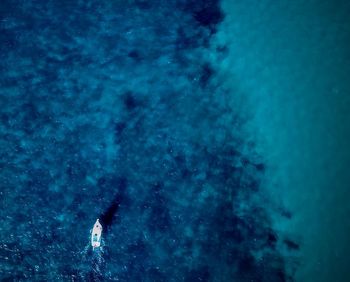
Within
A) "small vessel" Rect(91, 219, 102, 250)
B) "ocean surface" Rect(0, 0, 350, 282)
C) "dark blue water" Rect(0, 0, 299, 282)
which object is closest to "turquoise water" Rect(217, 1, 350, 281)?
"ocean surface" Rect(0, 0, 350, 282)

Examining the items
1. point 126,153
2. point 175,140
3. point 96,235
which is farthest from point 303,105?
point 96,235

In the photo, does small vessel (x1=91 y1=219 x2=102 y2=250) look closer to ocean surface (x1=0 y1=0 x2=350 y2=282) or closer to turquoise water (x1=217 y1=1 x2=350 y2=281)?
ocean surface (x1=0 y1=0 x2=350 y2=282)

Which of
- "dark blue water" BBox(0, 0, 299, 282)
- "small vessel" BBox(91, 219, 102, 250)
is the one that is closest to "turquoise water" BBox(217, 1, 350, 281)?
"dark blue water" BBox(0, 0, 299, 282)

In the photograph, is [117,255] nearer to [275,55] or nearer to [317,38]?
[275,55]

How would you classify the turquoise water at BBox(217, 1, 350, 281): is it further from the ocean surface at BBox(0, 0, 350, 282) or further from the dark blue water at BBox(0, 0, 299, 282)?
the dark blue water at BBox(0, 0, 299, 282)

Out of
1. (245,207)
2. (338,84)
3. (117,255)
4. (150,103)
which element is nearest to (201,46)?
(150,103)

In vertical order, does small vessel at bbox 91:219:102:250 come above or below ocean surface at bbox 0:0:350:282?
below

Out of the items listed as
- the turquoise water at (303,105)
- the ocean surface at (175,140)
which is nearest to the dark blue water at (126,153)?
the ocean surface at (175,140)
